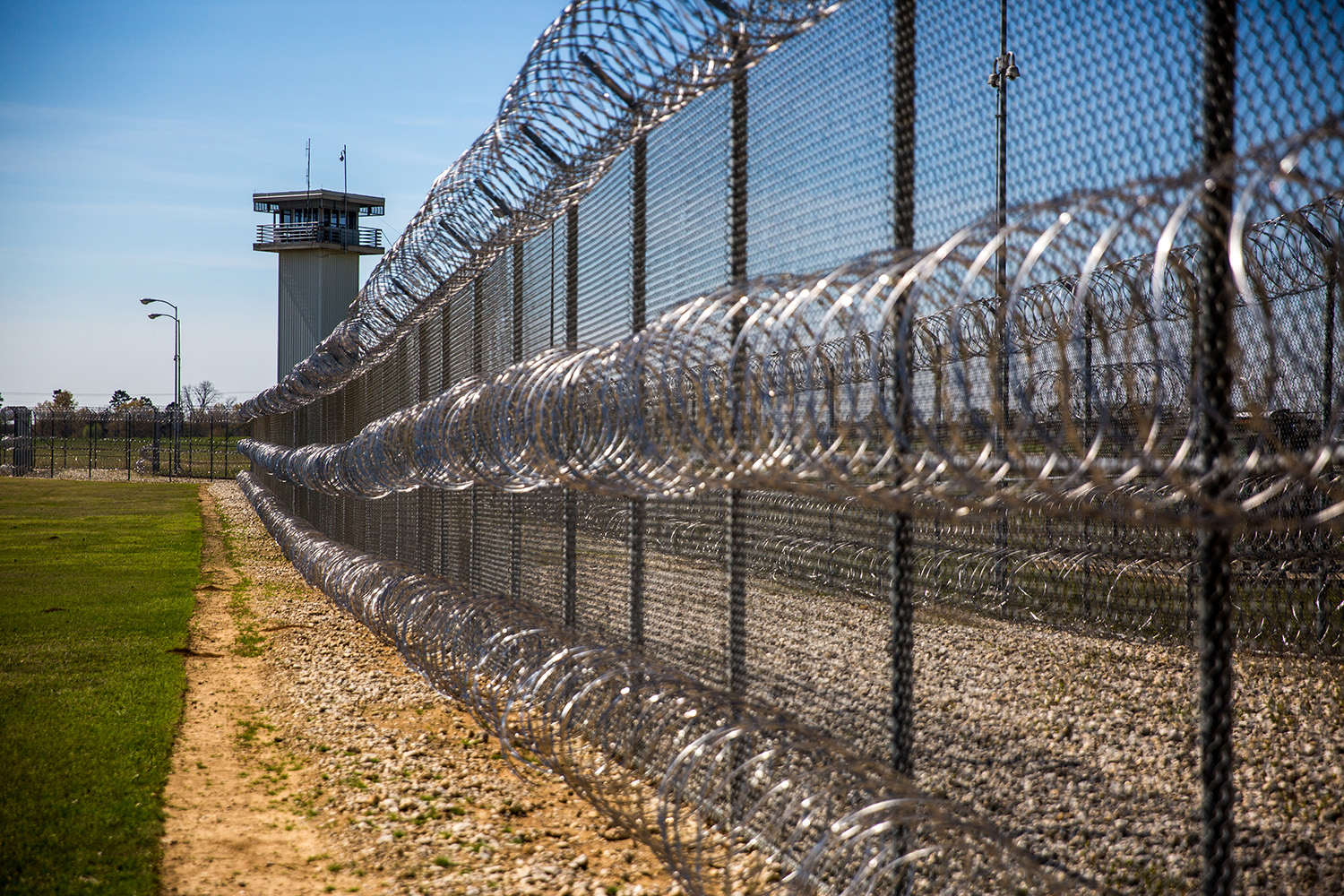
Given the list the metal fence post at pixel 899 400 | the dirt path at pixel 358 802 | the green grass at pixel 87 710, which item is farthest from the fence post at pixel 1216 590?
the green grass at pixel 87 710

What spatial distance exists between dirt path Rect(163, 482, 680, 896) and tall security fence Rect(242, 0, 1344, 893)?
35cm

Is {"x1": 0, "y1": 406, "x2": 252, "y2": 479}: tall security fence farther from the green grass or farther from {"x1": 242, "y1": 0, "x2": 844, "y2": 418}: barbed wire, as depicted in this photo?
{"x1": 242, "y1": 0, "x2": 844, "y2": 418}: barbed wire

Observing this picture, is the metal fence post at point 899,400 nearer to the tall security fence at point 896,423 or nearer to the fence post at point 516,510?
the tall security fence at point 896,423

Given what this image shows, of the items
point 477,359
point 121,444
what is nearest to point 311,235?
point 121,444

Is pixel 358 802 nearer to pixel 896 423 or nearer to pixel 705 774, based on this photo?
pixel 705 774

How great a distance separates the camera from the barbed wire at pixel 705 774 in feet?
9.53

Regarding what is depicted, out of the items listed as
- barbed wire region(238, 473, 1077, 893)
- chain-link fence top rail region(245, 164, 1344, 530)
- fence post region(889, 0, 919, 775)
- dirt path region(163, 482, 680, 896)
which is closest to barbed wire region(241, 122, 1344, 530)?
chain-link fence top rail region(245, 164, 1344, 530)

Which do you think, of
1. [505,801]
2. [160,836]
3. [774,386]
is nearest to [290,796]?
[160,836]

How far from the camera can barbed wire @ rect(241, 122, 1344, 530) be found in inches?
70.0

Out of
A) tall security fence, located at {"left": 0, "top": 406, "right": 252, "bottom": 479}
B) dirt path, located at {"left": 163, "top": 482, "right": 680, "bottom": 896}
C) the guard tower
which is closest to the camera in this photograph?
dirt path, located at {"left": 163, "top": 482, "right": 680, "bottom": 896}

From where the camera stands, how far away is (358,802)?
5.56m

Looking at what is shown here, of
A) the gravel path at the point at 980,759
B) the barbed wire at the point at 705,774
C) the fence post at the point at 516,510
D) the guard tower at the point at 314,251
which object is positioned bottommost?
the gravel path at the point at 980,759

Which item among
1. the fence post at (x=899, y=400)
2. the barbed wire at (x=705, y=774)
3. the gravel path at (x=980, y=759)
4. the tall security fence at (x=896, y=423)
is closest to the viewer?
the tall security fence at (x=896, y=423)

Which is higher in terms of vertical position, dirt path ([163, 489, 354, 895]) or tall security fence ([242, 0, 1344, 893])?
tall security fence ([242, 0, 1344, 893])
